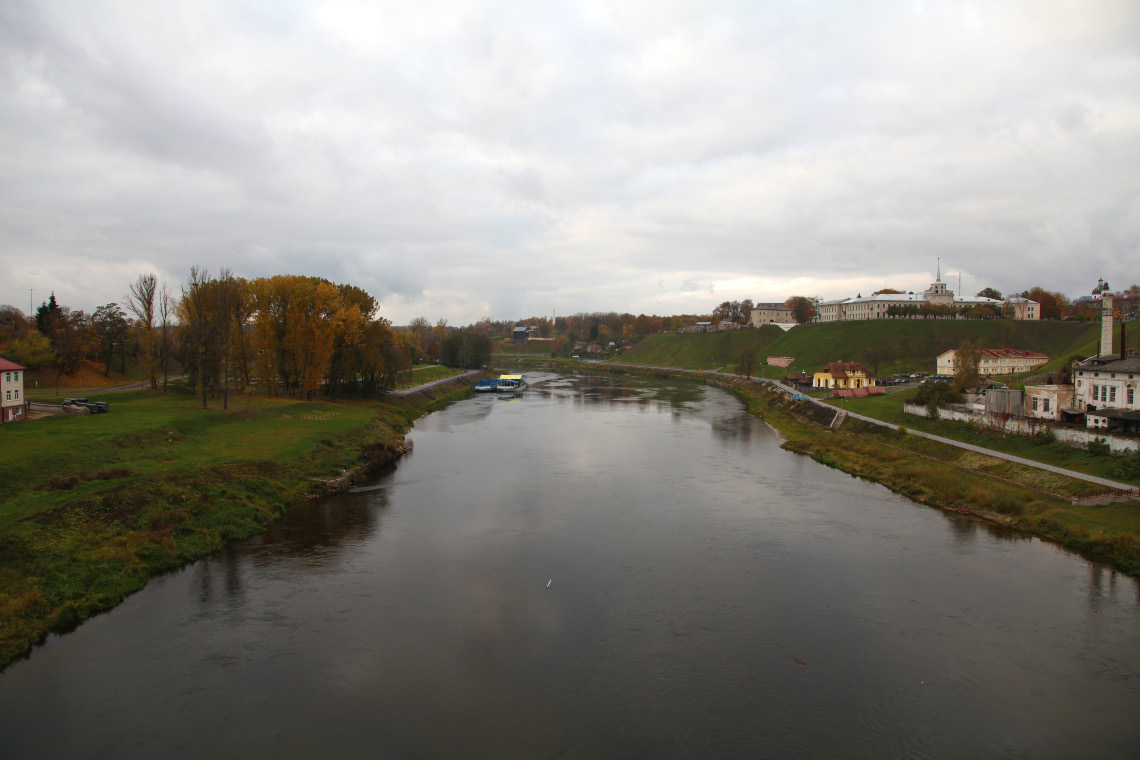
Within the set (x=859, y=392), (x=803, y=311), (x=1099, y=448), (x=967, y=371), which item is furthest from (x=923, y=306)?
(x=1099, y=448)

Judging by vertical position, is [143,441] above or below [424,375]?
below

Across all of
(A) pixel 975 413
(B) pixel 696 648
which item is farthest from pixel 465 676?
(A) pixel 975 413

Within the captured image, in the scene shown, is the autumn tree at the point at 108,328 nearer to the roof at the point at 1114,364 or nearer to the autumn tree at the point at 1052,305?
the roof at the point at 1114,364

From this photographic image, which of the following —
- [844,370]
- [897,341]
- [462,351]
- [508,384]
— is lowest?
[508,384]

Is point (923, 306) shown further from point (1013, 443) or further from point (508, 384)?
point (1013, 443)

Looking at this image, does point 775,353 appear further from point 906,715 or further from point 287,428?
point 906,715

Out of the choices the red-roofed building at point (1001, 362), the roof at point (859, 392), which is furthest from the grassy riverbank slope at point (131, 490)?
the red-roofed building at point (1001, 362)

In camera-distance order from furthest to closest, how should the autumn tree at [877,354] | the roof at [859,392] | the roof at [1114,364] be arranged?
the autumn tree at [877,354] → the roof at [859,392] → the roof at [1114,364]
